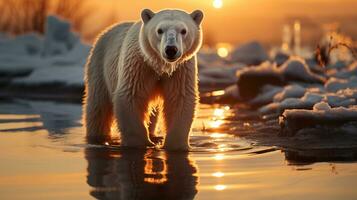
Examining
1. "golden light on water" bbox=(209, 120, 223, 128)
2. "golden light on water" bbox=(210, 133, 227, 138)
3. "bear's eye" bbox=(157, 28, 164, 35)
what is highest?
"bear's eye" bbox=(157, 28, 164, 35)

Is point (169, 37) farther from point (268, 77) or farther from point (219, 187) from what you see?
point (268, 77)

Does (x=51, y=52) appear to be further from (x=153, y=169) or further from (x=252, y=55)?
(x=153, y=169)

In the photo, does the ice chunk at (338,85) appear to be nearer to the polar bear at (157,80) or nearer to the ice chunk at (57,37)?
the polar bear at (157,80)

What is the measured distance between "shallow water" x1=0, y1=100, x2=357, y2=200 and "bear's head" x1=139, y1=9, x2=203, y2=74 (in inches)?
29.8

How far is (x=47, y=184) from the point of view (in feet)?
15.5

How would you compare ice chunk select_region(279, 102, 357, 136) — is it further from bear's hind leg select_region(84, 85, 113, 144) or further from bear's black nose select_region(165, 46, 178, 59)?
bear's hind leg select_region(84, 85, 113, 144)

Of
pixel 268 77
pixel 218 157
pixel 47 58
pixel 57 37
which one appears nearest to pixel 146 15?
pixel 218 157

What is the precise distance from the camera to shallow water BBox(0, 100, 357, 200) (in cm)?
442

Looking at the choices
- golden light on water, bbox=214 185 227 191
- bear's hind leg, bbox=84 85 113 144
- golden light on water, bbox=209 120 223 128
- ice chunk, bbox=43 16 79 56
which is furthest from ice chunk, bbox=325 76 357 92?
ice chunk, bbox=43 16 79 56

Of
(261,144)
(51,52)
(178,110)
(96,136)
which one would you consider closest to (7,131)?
(96,136)

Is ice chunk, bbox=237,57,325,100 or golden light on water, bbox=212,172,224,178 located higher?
ice chunk, bbox=237,57,325,100

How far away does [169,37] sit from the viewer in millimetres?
5969

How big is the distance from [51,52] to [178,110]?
1574 centimetres

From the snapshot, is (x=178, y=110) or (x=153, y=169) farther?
(x=178, y=110)
